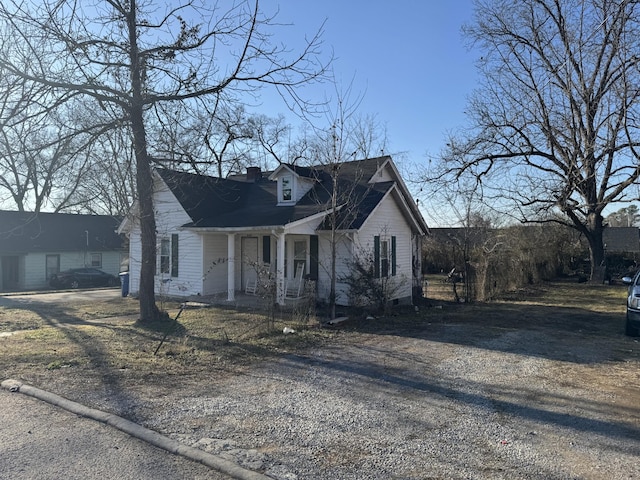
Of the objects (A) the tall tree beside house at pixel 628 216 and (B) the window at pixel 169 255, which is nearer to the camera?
(B) the window at pixel 169 255

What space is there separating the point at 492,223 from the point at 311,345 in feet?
85.3

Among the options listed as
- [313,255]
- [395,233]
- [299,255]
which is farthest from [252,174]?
[395,233]

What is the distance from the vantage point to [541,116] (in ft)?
55.1

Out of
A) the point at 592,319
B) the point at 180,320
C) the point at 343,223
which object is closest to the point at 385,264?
the point at 343,223

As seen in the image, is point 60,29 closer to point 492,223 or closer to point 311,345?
point 311,345

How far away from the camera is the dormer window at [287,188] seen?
1761cm

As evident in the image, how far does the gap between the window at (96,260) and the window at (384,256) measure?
27.4m

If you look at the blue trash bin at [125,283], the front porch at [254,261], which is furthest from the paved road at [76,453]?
the blue trash bin at [125,283]

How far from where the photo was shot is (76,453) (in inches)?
169

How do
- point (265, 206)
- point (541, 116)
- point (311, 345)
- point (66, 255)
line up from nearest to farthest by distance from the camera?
1. point (311, 345)
2. point (541, 116)
3. point (265, 206)
4. point (66, 255)

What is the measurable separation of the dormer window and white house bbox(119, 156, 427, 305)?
4 centimetres

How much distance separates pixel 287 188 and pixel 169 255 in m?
5.96

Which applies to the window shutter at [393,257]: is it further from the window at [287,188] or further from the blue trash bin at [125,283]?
the blue trash bin at [125,283]

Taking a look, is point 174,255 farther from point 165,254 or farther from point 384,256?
point 384,256
